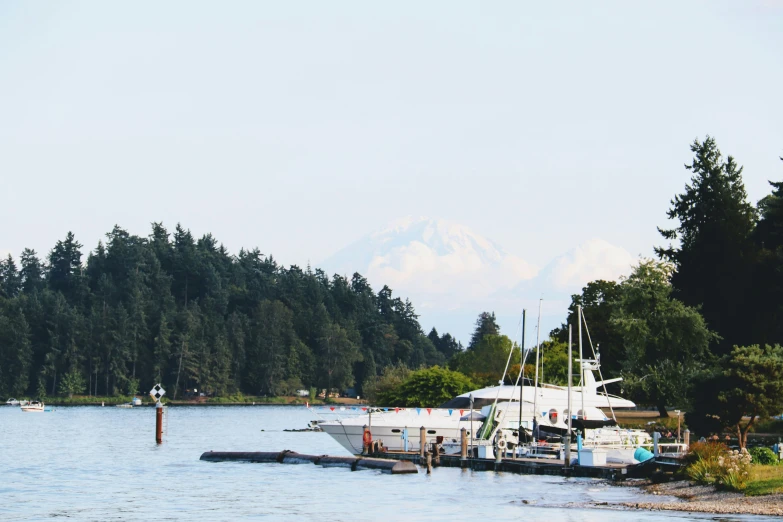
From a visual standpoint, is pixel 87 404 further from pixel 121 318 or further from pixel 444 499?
pixel 444 499

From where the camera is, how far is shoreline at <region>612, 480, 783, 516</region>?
3318 cm

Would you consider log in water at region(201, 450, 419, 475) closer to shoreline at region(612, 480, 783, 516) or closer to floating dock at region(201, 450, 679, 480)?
floating dock at region(201, 450, 679, 480)

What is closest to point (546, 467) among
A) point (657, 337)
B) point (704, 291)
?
point (657, 337)

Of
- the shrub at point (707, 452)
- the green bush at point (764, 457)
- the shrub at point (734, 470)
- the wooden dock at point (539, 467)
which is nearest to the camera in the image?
the shrub at point (734, 470)

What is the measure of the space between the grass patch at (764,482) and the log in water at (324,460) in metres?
15.0

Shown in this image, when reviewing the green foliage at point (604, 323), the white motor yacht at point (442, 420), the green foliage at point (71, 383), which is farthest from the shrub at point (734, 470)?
the green foliage at point (71, 383)

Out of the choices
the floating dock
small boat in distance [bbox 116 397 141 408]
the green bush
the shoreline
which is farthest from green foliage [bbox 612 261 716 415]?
small boat in distance [bbox 116 397 141 408]

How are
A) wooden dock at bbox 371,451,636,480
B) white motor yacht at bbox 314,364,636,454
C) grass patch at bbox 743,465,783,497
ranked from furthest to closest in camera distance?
white motor yacht at bbox 314,364,636,454 < wooden dock at bbox 371,451,636,480 < grass patch at bbox 743,465,783,497

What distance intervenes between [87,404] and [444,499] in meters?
151

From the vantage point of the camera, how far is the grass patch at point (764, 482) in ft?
115

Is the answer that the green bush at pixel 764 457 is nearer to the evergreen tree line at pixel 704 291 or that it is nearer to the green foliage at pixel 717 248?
the evergreen tree line at pixel 704 291

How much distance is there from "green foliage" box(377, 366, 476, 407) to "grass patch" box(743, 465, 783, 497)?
5989cm

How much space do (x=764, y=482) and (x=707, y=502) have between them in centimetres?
205

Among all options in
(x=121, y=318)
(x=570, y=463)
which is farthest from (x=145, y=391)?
(x=570, y=463)
